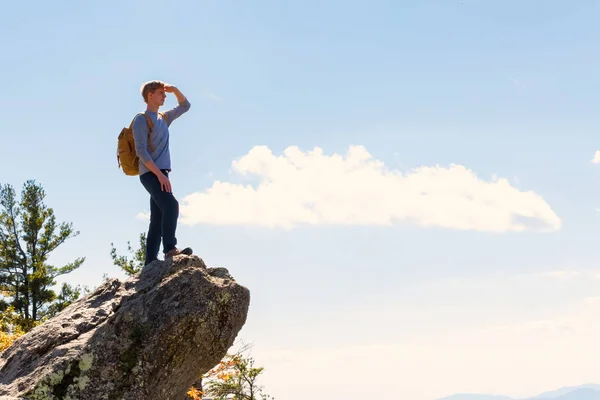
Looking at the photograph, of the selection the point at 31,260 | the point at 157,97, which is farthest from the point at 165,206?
the point at 31,260

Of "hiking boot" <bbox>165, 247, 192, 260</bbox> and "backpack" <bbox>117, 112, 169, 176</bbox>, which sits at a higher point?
"backpack" <bbox>117, 112, 169, 176</bbox>

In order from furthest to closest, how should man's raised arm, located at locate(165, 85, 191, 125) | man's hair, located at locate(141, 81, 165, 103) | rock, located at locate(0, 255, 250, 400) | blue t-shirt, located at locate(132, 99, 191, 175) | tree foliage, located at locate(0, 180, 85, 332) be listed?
tree foliage, located at locate(0, 180, 85, 332) < man's raised arm, located at locate(165, 85, 191, 125) < man's hair, located at locate(141, 81, 165, 103) < blue t-shirt, located at locate(132, 99, 191, 175) < rock, located at locate(0, 255, 250, 400)

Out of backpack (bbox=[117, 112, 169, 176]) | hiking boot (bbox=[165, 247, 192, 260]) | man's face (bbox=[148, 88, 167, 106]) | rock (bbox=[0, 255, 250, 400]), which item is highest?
man's face (bbox=[148, 88, 167, 106])

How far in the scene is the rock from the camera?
26.9 ft

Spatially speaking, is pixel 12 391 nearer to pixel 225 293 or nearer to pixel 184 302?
pixel 184 302

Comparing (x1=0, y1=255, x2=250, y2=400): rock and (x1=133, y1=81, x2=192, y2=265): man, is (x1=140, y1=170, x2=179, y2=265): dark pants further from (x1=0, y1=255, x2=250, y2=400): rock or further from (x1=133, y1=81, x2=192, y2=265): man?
(x1=0, y1=255, x2=250, y2=400): rock

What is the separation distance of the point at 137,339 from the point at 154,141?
3.27 m

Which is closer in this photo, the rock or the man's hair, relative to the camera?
the rock

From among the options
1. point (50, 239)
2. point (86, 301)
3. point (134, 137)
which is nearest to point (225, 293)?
point (86, 301)

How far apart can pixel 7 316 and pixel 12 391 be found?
34.1 m

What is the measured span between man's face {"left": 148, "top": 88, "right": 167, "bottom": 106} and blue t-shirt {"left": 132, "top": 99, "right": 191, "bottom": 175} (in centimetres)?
18

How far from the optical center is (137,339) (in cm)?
862

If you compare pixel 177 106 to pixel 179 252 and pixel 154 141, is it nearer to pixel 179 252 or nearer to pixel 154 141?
pixel 154 141

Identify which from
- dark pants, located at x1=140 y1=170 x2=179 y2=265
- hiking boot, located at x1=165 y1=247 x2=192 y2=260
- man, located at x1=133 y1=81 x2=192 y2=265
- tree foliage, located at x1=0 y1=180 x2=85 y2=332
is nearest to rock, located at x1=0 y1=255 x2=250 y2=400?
hiking boot, located at x1=165 y1=247 x2=192 y2=260
